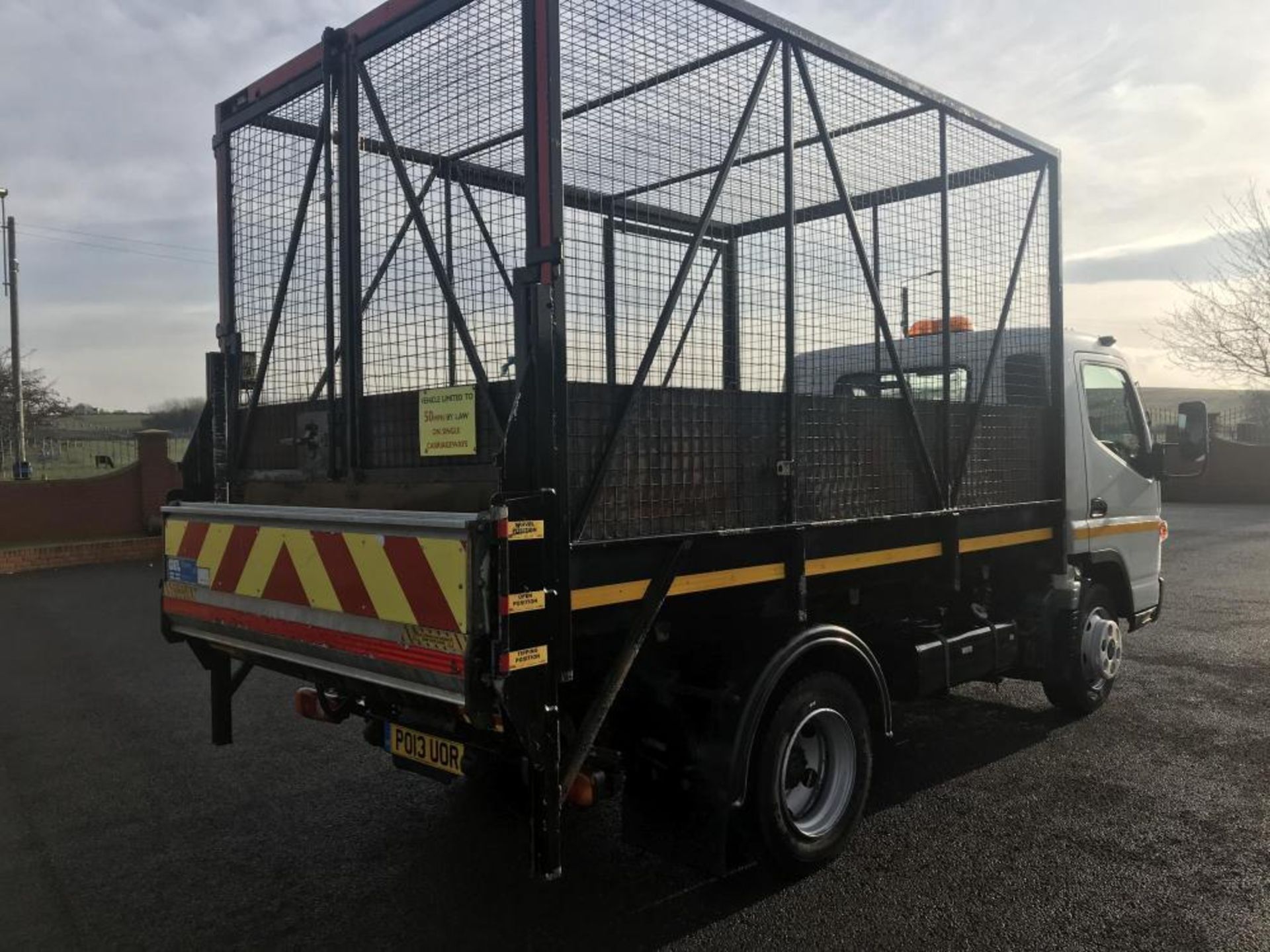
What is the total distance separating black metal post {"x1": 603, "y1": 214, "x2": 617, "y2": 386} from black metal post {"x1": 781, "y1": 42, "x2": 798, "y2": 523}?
856mm

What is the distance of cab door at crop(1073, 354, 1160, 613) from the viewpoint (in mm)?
5988

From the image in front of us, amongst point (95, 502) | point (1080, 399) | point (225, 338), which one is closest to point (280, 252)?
point (225, 338)

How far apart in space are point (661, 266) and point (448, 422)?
1.00 m

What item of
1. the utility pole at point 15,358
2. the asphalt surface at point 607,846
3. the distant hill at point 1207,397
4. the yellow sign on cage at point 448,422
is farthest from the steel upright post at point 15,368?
the distant hill at point 1207,397

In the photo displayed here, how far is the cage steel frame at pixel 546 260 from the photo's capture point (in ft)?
9.87

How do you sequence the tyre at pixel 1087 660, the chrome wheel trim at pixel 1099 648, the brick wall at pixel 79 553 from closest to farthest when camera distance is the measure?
the tyre at pixel 1087 660 < the chrome wheel trim at pixel 1099 648 < the brick wall at pixel 79 553

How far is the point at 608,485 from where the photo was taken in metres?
3.25

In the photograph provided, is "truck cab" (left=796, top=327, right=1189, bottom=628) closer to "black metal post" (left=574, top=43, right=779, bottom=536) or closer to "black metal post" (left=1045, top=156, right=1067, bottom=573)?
"black metal post" (left=1045, top=156, right=1067, bottom=573)

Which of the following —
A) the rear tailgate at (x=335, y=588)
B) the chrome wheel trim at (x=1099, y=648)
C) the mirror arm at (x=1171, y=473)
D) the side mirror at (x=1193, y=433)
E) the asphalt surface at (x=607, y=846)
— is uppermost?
the side mirror at (x=1193, y=433)

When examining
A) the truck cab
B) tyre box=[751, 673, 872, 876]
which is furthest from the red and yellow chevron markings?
the truck cab

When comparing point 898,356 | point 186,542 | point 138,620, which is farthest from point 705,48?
point 138,620

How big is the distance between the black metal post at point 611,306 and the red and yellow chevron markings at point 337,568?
93cm

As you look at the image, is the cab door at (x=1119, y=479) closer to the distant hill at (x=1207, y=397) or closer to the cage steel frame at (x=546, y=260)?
the cage steel frame at (x=546, y=260)

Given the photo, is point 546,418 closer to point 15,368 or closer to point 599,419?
point 599,419
